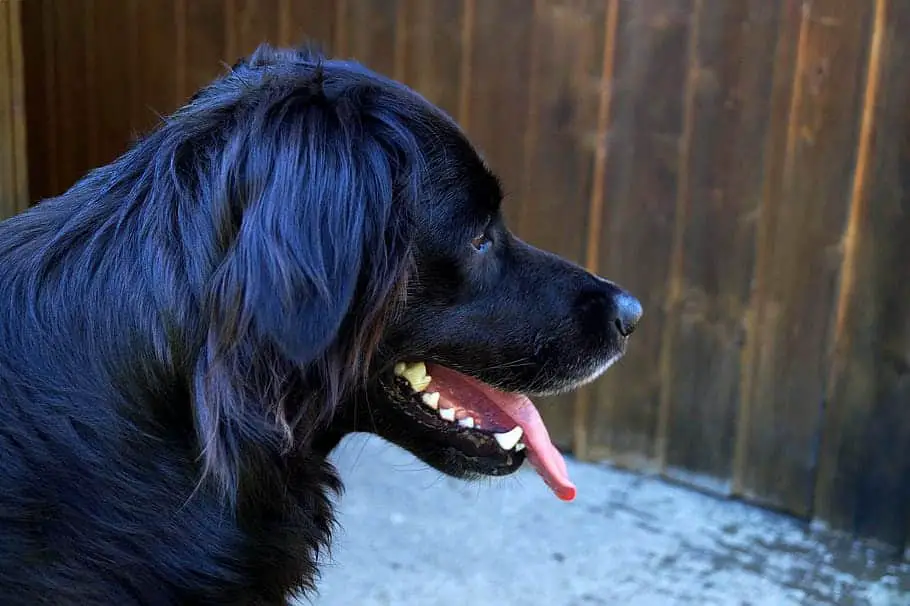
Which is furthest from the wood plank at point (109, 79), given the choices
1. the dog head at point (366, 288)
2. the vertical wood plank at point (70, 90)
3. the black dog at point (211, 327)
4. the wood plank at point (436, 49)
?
the black dog at point (211, 327)

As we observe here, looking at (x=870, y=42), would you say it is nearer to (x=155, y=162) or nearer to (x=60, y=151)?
(x=155, y=162)

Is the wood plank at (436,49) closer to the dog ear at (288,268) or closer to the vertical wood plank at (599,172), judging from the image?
the vertical wood plank at (599,172)

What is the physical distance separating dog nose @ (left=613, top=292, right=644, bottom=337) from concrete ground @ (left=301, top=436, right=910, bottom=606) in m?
1.03

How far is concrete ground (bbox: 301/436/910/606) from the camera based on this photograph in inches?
107

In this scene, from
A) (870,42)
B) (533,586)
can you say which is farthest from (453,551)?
(870,42)

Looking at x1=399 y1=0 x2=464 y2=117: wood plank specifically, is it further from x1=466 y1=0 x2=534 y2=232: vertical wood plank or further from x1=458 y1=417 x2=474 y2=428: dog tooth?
x1=458 y1=417 x2=474 y2=428: dog tooth

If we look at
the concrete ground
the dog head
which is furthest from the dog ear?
the concrete ground

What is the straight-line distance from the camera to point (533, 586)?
9.05 feet

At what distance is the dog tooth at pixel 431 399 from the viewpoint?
1.86 meters

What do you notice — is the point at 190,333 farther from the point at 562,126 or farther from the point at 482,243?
the point at 562,126

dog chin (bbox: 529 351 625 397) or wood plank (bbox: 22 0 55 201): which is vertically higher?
wood plank (bbox: 22 0 55 201)

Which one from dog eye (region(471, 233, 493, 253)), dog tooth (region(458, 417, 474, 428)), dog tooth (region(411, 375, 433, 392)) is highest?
dog eye (region(471, 233, 493, 253))

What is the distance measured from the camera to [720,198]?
3090 millimetres

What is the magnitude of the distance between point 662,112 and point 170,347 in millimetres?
2215
